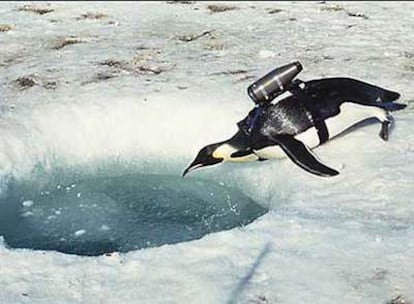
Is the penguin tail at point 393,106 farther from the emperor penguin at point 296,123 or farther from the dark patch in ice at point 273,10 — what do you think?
the dark patch in ice at point 273,10

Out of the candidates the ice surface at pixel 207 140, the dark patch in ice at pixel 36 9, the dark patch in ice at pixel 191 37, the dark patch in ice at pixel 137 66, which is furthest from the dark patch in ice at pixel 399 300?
the dark patch in ice at pixel 36 9

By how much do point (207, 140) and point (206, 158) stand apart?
18.5 inches

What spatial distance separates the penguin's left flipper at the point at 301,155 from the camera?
436 cm

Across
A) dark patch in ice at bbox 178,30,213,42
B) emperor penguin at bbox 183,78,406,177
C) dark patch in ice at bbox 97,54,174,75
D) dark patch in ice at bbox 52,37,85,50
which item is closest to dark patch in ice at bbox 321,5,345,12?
dark patch in ice at bbox 178,30,213,42

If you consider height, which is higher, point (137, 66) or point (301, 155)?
point (301, 155)

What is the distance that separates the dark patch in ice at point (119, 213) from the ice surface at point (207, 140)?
113mm

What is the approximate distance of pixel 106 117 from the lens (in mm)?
5441

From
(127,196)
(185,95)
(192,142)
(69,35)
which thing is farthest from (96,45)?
(127,196)

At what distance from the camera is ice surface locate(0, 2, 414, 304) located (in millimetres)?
3305

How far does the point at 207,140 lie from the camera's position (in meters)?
5.19

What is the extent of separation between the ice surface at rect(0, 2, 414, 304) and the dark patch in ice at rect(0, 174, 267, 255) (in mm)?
113

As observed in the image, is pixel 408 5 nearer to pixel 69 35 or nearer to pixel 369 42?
pixel 369 42

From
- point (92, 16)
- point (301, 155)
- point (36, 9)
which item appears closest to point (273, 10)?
point (92, 16)

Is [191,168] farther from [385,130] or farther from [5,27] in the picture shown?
[5,27]
